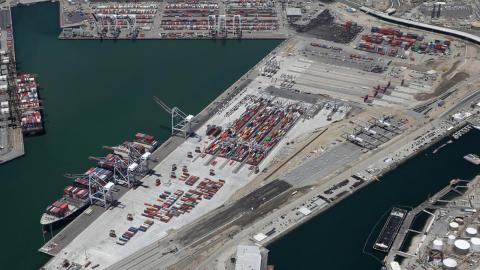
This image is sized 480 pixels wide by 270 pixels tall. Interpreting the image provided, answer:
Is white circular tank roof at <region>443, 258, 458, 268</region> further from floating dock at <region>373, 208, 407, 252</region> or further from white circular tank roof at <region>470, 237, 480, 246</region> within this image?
floating dock at <region>373, 208, 407, 252</region>

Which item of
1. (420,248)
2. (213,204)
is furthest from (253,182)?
→ (420,248)

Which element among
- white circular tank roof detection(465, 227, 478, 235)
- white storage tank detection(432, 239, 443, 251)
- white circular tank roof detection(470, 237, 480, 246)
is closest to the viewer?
white circular tank roof detection(470, 237, 480, 246)

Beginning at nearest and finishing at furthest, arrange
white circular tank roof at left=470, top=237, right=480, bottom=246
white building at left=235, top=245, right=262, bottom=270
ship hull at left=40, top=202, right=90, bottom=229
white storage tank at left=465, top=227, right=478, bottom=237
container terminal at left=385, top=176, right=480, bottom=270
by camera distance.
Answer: white building at left=235, top=245, right=262, bottom=270 → container terminal at left=385, top=176, right=480, bottom=270 → white circular tank roof at left=470, top=237, right=480, bottom=246 → white storage tank at left=465, top=227, right=478, bottom=237 → ship hull at left=40, top=202, right=90, bottom=229

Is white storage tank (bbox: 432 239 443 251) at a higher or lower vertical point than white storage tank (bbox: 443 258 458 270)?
higher

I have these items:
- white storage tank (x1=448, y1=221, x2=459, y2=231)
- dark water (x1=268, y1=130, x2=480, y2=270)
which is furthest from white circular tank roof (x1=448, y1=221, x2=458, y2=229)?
dark water (x1=268, y1=130, x2=480, y2=270)

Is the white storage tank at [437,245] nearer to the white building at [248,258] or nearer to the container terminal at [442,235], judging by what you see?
the container terminal at [442,235]

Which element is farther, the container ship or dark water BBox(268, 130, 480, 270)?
the container ship

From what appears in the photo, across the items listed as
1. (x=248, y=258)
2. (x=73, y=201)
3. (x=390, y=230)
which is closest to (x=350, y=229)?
(x=390, y=230)
